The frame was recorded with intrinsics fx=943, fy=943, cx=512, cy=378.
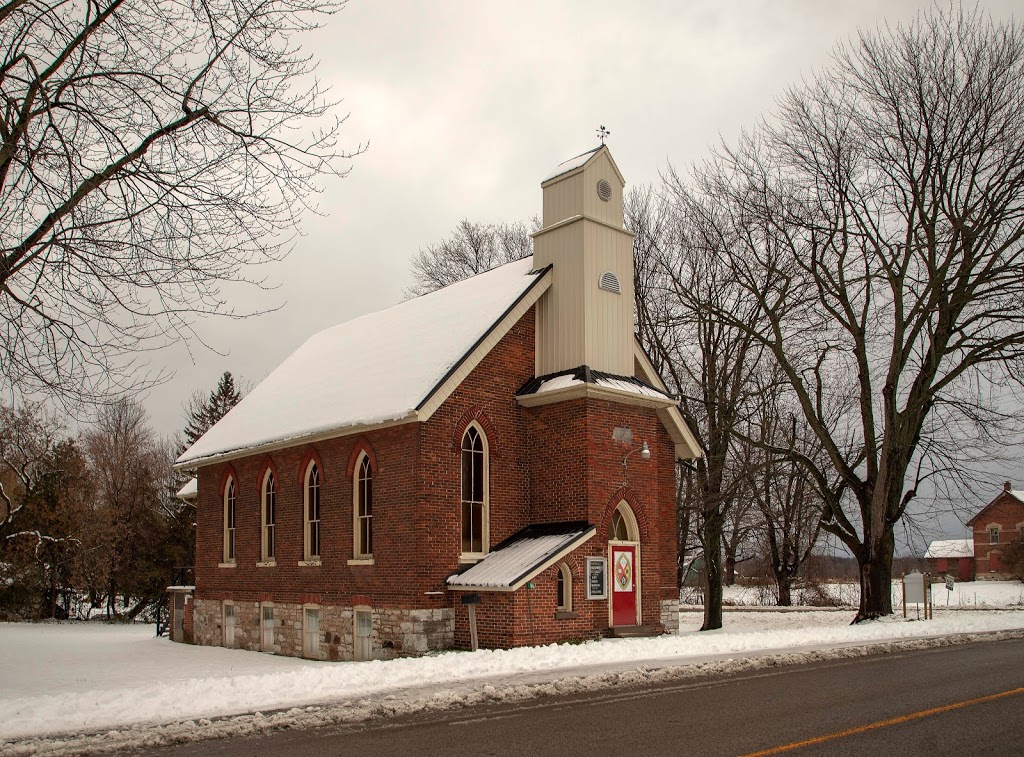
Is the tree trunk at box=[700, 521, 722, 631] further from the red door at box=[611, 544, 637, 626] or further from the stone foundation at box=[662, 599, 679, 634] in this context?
the red door at box=[611, 544, 637, 626]

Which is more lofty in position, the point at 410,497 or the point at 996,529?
the point at 410,497

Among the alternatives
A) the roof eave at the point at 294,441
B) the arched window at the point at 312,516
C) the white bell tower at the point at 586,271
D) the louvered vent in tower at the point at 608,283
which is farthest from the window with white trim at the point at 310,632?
the louvered vent in tower at the point at 608,283

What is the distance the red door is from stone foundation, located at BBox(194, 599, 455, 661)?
3.50 m

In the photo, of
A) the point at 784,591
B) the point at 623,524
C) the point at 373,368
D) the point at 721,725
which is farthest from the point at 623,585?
the point at 784,591

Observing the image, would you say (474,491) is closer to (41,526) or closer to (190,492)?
(190,492)

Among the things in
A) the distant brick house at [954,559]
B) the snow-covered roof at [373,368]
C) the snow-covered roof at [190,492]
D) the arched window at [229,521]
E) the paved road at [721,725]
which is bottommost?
the distant brick house at [954,559]

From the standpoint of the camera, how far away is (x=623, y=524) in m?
20.5

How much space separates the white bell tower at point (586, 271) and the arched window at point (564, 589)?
4384 millimetres

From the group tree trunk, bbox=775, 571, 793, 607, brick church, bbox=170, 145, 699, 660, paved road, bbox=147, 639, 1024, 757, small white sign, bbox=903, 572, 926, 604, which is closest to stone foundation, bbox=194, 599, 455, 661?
brick church, bbox=170, 145, 699, 660

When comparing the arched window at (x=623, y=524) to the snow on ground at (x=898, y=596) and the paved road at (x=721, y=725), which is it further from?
the snow on ground at (x=898, y=596)

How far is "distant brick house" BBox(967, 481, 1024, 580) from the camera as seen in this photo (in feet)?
221

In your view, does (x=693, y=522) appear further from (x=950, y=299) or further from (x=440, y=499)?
(x=440, y=499)

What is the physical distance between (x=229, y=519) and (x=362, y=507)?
7670mm

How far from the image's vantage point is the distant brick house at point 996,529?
67.2 m
